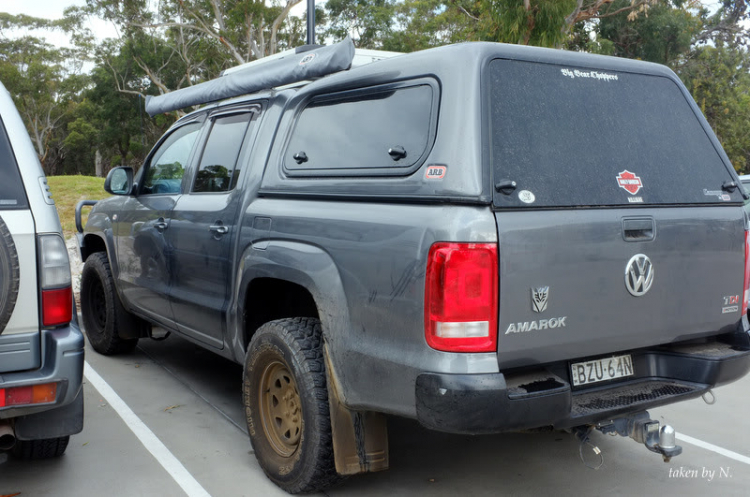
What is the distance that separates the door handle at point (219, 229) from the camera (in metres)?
4.25

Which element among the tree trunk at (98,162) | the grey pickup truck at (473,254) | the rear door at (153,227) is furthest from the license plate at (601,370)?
the tree trunk at (98,162)

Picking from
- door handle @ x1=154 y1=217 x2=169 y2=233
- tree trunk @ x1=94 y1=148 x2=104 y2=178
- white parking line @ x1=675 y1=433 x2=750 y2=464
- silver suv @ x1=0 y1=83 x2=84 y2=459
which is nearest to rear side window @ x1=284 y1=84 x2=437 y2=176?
silver suv @ x1=0 y1=83 x2=84 y2=459

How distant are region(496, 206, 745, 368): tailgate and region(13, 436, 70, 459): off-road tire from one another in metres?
2.48

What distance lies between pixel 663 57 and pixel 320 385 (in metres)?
26.5

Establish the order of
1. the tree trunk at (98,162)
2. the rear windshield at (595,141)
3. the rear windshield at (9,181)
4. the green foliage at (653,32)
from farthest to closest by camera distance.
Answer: the tree trunk at (98,162)
the green foliage at (653,32)
the rear windshield at (9,181)
the rear windshield at (595,141)

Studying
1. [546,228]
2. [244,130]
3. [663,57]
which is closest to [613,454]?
[546,228]

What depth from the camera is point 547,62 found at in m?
3.33

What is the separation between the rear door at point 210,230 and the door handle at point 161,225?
0.25 feet

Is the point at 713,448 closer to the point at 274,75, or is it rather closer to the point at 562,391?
the point at 562,391

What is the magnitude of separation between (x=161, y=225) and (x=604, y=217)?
9.89 feet

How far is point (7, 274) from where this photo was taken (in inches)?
122

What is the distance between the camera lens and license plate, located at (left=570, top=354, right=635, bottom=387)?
3.23 metres

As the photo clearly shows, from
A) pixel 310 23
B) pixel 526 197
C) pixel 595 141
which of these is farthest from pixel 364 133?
pixel 310 23

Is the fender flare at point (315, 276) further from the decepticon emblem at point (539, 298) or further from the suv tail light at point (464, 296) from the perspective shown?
the decepticon emblem at point (539, 298)
